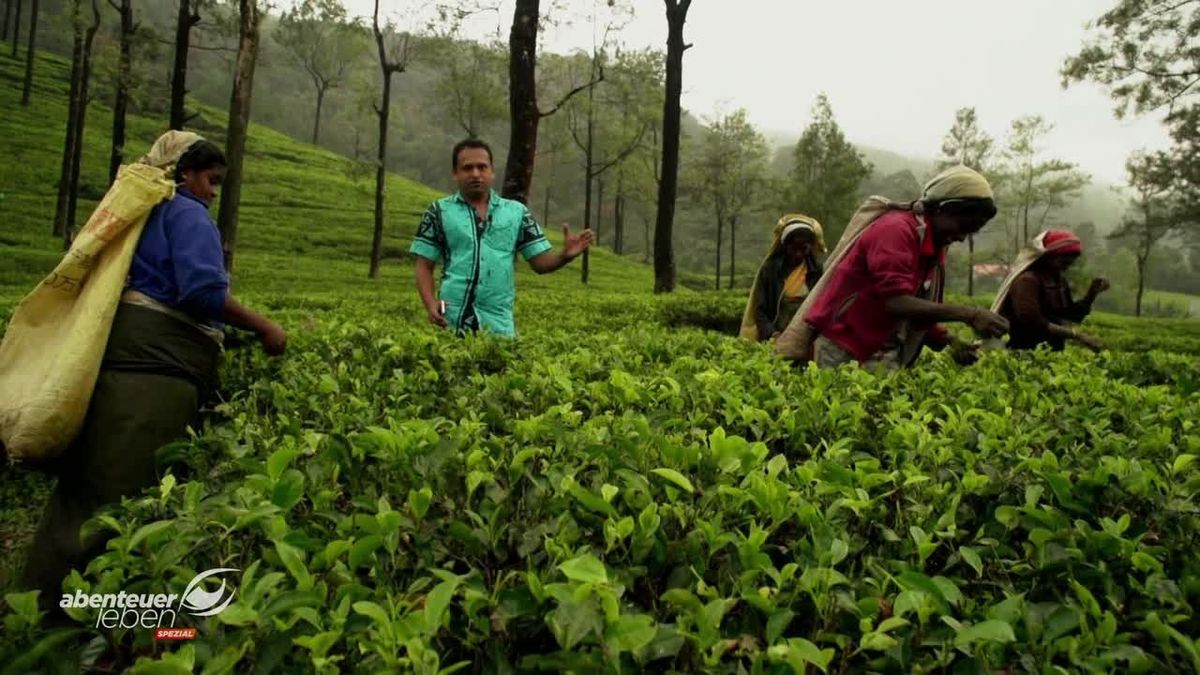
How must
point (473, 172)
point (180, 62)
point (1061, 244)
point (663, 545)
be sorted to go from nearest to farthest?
point (663, 545)
point (473, 172)
point (1061, 244)
point (180, 62)

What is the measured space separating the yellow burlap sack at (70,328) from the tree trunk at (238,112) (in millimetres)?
6930

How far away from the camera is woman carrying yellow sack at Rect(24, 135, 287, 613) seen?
266 cm

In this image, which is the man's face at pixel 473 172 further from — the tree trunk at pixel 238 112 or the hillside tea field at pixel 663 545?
the tree trunk at pixel 238 112

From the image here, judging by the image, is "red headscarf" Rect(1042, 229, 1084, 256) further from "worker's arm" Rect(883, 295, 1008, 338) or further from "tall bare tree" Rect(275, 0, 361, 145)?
"tall bare tree" Rect(275, 0, 361, 145)

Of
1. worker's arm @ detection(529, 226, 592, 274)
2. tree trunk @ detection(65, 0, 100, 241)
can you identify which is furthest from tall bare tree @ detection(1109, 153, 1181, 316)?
tree trunk @ detection(65, 0, 100, 241)

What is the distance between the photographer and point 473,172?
4.38 m

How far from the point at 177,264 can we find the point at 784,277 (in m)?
4.46

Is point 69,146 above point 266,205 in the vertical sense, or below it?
above

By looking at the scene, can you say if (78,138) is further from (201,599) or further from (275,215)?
(201,599)

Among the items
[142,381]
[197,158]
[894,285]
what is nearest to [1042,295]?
[894,285]

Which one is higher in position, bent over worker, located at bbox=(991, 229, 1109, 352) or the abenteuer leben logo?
bent over worker, located at bbox=(991, 229, 1109, 352)

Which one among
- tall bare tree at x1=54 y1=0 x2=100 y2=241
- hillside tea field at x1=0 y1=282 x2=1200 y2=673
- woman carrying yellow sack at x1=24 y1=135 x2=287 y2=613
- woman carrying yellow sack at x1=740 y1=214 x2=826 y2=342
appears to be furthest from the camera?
tall bare tree at x1=54 y1=0 x2=100 y2=241

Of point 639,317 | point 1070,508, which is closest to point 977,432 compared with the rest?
point 1070,508

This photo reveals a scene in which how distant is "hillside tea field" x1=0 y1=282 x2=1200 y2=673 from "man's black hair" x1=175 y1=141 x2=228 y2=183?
117 centimetres
